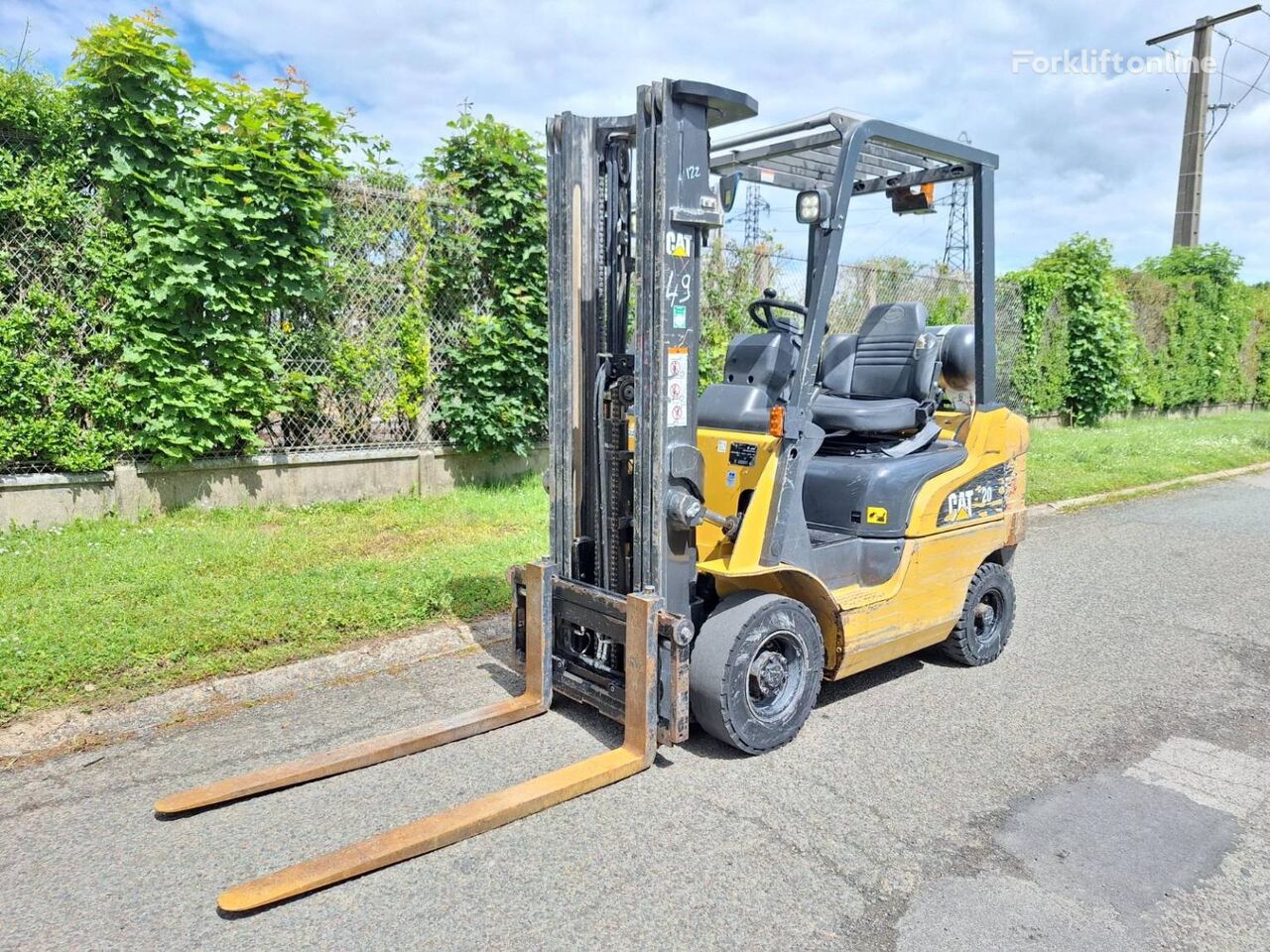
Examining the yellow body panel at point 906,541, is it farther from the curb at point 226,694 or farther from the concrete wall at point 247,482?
the concrete wall at point 247,482

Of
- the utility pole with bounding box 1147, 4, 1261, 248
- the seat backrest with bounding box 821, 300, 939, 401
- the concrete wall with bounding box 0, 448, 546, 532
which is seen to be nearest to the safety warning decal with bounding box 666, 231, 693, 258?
the seat backrest with bounding box 821, 300, 939, 401

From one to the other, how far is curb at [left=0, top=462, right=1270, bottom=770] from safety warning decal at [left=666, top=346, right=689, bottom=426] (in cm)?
215

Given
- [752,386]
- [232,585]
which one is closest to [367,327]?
[232,585]

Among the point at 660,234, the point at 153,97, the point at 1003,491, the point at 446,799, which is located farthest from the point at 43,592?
the point at 1003,491

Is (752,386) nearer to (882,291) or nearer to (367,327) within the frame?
(367,327)

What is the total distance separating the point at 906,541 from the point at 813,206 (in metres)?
1.74

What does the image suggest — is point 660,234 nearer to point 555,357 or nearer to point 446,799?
point 555,357

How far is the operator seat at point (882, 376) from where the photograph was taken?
4852 mm

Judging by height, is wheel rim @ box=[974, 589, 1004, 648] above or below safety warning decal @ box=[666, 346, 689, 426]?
below

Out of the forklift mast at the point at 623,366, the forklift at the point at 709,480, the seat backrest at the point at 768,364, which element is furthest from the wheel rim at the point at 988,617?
the forklift mast at the point at 623,366

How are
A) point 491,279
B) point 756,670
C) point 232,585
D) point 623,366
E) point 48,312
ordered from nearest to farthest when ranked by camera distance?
point 756,670
point 623,366
point 232,585
point 48,312
point 491,279

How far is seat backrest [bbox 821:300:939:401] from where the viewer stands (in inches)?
195

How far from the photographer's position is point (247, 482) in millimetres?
7430

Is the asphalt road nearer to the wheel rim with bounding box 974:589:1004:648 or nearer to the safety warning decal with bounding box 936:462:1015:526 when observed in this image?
the wheel rim with bounding box 974:589:1004:648
